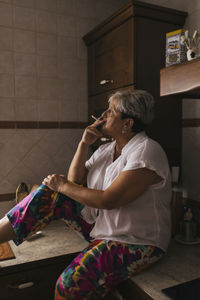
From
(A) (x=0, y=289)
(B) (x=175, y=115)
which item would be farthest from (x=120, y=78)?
(A) (x=0, y=289)

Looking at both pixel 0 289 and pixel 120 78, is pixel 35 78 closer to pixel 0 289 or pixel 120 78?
pixel 120 78

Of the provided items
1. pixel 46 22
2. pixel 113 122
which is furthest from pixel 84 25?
pixel 113 122

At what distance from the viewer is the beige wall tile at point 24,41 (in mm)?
2160

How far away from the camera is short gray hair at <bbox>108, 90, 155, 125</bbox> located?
150 cm

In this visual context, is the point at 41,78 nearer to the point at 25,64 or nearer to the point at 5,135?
the point at 25,64

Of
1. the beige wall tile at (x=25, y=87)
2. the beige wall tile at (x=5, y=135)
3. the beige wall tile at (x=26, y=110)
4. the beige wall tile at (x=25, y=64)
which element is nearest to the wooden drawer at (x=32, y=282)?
the beige wall tile at (x=5, y=135)

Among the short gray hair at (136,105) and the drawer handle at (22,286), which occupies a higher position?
the short gray hair at (136,105)

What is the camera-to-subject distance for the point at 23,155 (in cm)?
224

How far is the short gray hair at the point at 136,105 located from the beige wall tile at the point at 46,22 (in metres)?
1.09

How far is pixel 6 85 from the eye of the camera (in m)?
2.14

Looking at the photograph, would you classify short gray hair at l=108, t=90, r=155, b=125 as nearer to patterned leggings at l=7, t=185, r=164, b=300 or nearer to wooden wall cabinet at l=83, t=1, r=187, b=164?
wooden wall cabinet at l=83, t=1, r=187, b=164

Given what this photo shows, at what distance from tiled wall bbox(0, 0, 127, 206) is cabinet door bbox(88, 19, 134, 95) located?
17 centimetres

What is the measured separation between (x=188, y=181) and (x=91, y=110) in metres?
0.93

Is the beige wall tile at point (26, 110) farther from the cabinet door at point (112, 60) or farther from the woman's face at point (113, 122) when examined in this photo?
the woman's face at point (113, 122)
